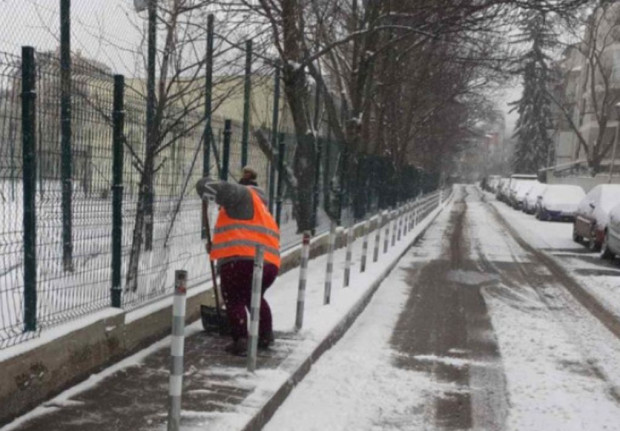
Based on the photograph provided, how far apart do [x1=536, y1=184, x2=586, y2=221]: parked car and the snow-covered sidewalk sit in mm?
24610

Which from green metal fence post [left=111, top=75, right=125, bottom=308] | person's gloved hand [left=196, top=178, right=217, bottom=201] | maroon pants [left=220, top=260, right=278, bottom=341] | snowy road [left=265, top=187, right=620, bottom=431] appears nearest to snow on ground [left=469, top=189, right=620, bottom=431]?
snowy road [left=265, top=187, right=620, bottom=431]

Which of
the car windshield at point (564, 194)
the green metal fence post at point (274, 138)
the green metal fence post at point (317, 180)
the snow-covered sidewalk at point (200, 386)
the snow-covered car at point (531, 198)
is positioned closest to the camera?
the snow-covered sidewalk at point (200, 386)

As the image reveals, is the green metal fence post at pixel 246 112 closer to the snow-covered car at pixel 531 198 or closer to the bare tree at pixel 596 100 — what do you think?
the snow-covered car at pixel 531 198

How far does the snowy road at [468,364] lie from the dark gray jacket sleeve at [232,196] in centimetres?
154

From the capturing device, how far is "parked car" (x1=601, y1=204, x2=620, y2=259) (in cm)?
1527

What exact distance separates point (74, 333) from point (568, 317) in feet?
22.2

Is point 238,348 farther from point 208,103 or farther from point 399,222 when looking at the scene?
point 399,222

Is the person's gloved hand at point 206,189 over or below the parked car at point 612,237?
over

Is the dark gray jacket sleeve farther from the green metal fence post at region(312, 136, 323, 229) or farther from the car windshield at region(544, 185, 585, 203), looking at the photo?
the car windshield at region(544, 185, 585, 203)

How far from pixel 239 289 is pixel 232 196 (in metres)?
0.86

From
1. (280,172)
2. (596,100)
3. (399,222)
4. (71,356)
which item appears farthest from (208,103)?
(596,100)

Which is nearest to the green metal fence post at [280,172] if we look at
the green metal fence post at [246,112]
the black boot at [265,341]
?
the green metal fence post at [246,112]

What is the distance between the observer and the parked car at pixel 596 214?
693 inches

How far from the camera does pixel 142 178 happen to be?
6668 mm
